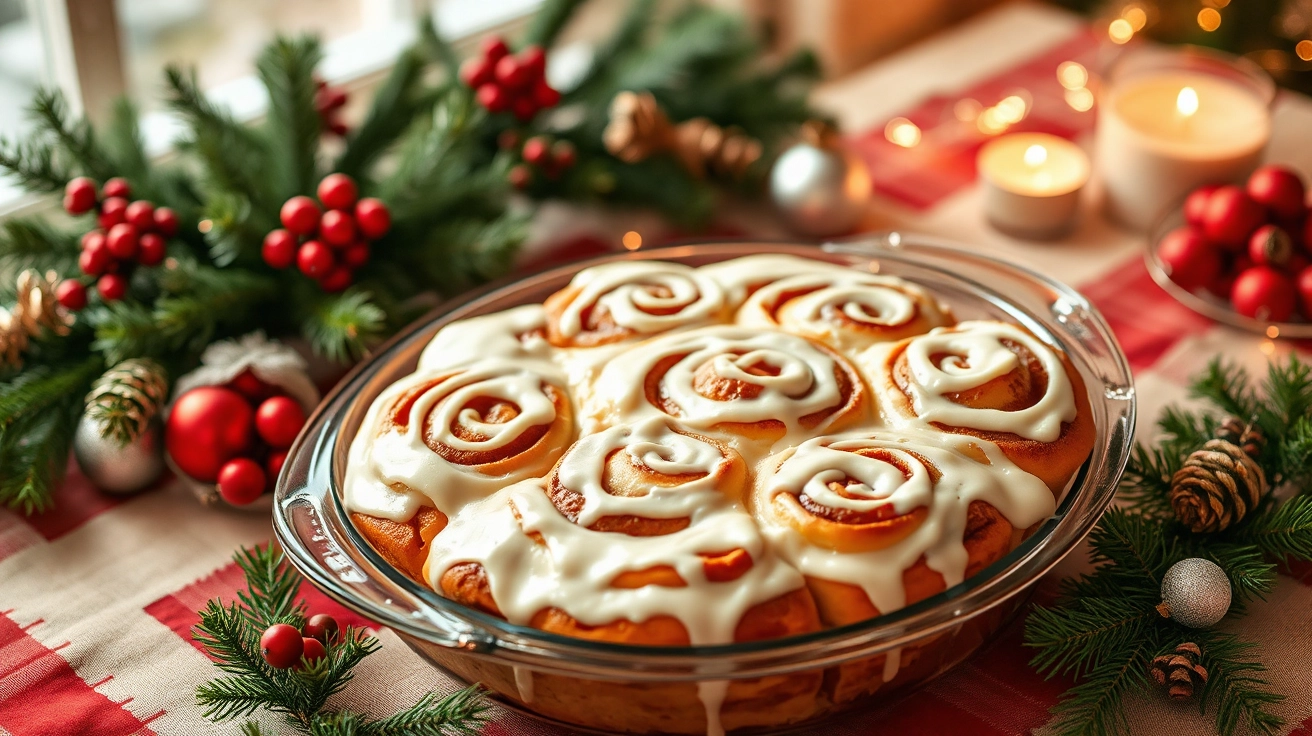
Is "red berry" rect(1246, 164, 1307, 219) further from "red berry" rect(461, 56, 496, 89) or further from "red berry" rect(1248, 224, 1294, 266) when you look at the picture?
"red berry" rect(461, 56, 496, 89)

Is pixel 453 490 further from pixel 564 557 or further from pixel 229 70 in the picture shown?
pixel 229 70

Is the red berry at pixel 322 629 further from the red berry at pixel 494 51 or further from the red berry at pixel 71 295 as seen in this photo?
the red berry at pixel 494 51

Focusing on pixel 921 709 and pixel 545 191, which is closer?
pixel 921 709

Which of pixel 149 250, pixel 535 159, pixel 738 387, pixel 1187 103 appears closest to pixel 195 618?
pixel 149 250

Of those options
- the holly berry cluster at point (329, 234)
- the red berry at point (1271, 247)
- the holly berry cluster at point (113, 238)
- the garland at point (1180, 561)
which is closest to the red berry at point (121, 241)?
the holly berry cluster at point (113, 238)

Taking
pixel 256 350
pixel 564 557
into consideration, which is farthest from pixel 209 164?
pixel 564 557

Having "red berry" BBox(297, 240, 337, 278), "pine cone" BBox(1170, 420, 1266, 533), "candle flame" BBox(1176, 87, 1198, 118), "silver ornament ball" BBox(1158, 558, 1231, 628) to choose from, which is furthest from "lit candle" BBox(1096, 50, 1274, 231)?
"red berry" BBox(297, 240, 337, 278)
